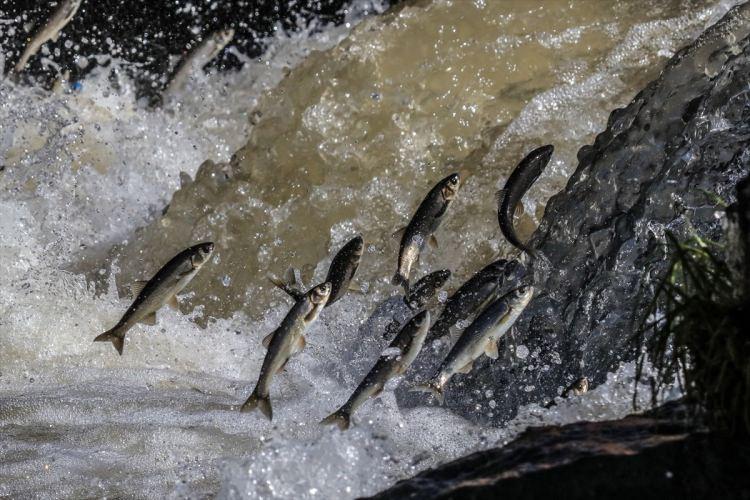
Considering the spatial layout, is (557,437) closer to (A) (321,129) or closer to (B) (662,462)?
(B) (662,462)

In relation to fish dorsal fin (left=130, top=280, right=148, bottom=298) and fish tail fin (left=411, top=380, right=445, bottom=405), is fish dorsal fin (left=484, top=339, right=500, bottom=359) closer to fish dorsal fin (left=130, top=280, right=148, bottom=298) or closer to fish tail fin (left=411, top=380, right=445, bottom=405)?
fish tail fin (left=411, top=380, right=445, bottom=405)

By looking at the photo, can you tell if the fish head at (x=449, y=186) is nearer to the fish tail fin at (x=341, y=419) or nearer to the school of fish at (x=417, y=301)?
the school of fish at (x=417, y=301)

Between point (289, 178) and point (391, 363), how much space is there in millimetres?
2453

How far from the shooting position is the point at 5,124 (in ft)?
24.3

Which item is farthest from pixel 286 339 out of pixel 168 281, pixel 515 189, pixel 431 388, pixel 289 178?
pixel 289 178

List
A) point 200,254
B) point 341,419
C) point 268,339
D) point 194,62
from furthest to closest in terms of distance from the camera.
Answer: point 194,62, point 200,254, point 268,339, point 341,419

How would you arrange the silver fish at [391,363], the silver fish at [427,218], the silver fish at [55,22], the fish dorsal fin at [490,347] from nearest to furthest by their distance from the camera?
the silver fish at [391,363]
the fish dorsal fin at [490,347]
the silver fish at [427,218]
the silver fish at [55,22]

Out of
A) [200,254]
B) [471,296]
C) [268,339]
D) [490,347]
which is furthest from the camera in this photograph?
[200,254]

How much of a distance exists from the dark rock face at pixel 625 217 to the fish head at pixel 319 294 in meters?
0.98

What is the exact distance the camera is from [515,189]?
4.92 m

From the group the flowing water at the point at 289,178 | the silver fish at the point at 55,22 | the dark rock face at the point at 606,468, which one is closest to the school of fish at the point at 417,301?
the flowing water at the point at 289,178

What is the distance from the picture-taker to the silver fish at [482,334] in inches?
177

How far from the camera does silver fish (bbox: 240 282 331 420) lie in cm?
447

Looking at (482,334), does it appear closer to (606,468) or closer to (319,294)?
(319,294)
